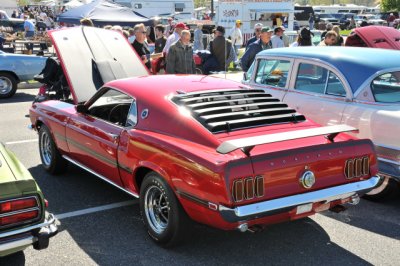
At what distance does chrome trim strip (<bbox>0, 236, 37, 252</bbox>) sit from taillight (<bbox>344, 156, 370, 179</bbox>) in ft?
8.38

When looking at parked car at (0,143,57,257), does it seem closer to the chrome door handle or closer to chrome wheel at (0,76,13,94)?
the chrome door handle

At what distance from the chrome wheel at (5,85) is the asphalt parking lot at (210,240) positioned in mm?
7387

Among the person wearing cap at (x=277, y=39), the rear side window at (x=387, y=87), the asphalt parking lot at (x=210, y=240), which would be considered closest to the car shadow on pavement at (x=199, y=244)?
the asphalt parking lot at (x=210, y=240)

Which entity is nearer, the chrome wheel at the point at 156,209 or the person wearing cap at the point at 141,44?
the chrome wheel at the point at 156,209

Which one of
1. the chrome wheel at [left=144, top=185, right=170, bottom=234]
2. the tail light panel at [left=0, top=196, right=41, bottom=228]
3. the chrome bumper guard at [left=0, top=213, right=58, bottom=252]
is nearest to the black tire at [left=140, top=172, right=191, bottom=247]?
the chrome wheel at [left=144, top=185, right=170, bottom=234]

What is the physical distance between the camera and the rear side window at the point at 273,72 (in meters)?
6.53

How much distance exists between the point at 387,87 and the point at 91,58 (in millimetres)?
4388

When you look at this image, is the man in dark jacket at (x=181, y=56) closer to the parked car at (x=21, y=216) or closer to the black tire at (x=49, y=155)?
the black tire at (x=49, y=155)

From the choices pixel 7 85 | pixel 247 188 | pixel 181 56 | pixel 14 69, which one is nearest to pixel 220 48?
pixel 181 56

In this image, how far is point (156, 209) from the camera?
13.8ft

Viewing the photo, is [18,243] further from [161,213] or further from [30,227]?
[161,213]

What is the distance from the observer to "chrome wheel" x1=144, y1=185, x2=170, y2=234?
4105 millimetres

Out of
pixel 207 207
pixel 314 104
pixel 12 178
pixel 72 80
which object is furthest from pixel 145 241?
pixel 72 80

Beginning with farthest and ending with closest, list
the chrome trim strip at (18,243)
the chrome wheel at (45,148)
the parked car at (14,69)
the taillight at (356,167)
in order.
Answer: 1. the parked car at (14,69)
2. the chrome wheel at (45,148)
3. the taillight at (356,167)
4. the chrome trim strip at (18,243)
